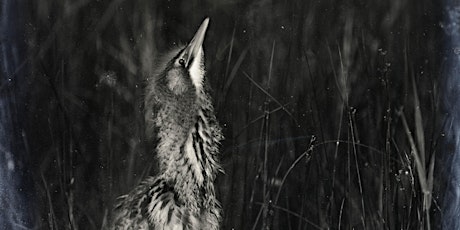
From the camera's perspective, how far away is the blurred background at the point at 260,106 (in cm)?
191

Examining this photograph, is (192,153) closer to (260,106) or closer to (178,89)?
(178,89)

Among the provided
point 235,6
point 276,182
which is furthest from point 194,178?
point 235,6

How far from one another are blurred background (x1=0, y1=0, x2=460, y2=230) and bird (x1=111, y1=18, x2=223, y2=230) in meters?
0.21

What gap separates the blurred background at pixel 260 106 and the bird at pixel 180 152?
0.21m

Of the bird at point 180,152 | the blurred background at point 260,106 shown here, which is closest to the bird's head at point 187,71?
the bird at point 180,152

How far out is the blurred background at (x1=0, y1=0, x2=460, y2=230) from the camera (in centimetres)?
191

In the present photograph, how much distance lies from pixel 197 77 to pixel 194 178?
23 centimetres

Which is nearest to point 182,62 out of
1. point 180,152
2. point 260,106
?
point 180,152

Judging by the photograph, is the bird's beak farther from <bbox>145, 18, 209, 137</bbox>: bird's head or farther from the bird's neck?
the bird's neck

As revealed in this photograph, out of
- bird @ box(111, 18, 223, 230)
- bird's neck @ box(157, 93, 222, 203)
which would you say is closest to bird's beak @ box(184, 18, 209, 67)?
bird @ box(111, 18, 223, 230)

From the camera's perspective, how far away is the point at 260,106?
6.57 ft

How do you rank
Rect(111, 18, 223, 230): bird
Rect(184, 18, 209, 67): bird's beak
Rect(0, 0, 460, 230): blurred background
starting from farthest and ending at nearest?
Rect(0, 0, 460, 230): blurred background, Rect(184, 18, 209, 67): bird's beak, Rect(111, 18, 223, 230): bird

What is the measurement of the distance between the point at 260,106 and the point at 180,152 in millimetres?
415

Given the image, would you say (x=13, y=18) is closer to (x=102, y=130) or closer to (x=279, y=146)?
(x=102, y=130)
